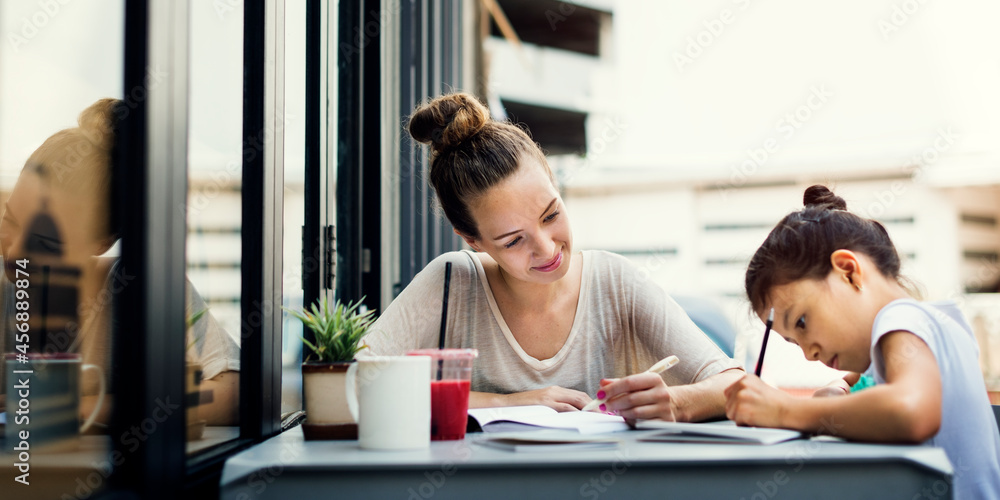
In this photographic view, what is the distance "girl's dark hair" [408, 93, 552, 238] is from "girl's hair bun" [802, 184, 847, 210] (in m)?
0.52

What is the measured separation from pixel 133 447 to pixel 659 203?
7367 mm

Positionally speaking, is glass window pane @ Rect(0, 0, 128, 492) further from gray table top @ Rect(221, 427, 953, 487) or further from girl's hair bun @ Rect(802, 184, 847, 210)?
girl's hair bun @ Rect(802, 184, 847, 210)

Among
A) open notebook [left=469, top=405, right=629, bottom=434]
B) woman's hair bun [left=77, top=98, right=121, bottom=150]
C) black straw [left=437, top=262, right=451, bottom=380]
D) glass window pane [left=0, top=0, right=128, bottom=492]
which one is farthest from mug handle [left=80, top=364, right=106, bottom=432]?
black straw [left=437, top=262, right=451, bottom=380]

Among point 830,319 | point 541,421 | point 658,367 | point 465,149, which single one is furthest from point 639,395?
point 465,149

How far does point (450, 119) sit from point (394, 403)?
813mm

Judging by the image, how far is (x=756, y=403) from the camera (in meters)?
0.98

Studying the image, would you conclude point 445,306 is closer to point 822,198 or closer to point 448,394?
point 448,394

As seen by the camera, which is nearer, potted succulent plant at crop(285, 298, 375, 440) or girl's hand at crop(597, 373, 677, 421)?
potted succulent plant at crop(285, 298, 375, 440)

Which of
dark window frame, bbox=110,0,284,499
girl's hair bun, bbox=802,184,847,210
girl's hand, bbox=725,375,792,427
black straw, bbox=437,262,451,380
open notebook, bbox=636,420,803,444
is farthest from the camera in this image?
black straw, bbox=437,262,451,380

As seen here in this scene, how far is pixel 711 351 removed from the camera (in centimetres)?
147

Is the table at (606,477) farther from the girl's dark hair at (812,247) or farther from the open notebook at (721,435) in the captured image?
the girl's dark hair at (812,247)

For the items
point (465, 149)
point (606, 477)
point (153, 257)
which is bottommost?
point (606, 477)

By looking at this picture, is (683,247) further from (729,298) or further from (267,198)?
(267,198)

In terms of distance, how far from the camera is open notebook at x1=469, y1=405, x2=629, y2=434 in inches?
41.1
